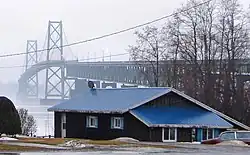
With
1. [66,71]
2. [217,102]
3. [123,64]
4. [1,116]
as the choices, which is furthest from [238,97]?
[1,116]

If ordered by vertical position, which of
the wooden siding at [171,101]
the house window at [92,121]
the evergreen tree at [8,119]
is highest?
the wooden siding at [171,101]

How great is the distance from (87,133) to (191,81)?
19.4m

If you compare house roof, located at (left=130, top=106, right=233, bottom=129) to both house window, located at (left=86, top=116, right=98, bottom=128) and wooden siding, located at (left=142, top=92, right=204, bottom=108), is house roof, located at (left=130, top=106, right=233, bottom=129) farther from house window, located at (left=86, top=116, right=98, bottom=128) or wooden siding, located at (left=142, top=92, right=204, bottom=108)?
house window, located at (left=86, top=116, right=98, bottom=128)

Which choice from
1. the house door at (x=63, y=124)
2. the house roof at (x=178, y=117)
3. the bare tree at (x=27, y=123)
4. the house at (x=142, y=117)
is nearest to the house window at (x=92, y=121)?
the house at (x=142, y=117)

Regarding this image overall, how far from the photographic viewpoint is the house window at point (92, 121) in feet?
167

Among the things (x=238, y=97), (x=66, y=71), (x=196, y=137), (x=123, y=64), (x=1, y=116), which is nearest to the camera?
(x=1, y=116)

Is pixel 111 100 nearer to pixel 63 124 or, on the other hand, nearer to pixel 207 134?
pixel 63 124

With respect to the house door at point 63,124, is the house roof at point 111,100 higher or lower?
higher

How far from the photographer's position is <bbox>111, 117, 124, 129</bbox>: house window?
49.1 meters

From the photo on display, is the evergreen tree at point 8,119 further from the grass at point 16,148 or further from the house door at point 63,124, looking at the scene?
the house door at point 63,124

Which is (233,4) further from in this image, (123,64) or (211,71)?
(123,64)

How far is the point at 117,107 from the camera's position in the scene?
49094 millimetres

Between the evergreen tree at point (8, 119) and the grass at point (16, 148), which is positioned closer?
the grass at point (16, 148)

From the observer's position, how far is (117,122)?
4941 centimetres
